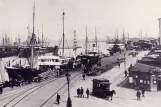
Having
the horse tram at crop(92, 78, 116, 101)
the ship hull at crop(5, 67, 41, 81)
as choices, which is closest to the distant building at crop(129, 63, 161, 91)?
the horse tram at crop(92, 78, 116, 101)

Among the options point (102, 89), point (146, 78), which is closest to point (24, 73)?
point (102, 89)

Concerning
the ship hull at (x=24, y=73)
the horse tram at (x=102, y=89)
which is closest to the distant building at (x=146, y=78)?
the horse tram at (x=102, y=89)

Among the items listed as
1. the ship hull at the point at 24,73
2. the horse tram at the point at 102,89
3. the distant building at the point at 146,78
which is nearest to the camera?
the horse tram at the point at 102,89

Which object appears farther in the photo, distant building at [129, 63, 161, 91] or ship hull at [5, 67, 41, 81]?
ship hull at [5, 67, 41, 81]

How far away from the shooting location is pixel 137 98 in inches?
763

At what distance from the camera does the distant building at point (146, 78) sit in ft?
74.7

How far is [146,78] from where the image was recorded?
908 inches

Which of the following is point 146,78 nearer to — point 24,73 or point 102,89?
point 102,89

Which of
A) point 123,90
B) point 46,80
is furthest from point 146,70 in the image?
point 46,80

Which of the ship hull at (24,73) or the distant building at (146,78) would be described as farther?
the ship hull at (24,73)

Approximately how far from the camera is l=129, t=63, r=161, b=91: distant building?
74.7 ft

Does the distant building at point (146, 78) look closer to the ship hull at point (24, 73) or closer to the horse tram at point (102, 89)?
the horse tram at point (102, 89)

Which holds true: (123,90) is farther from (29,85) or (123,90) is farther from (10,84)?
(10,84)

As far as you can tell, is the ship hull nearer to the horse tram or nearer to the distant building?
the distant building
